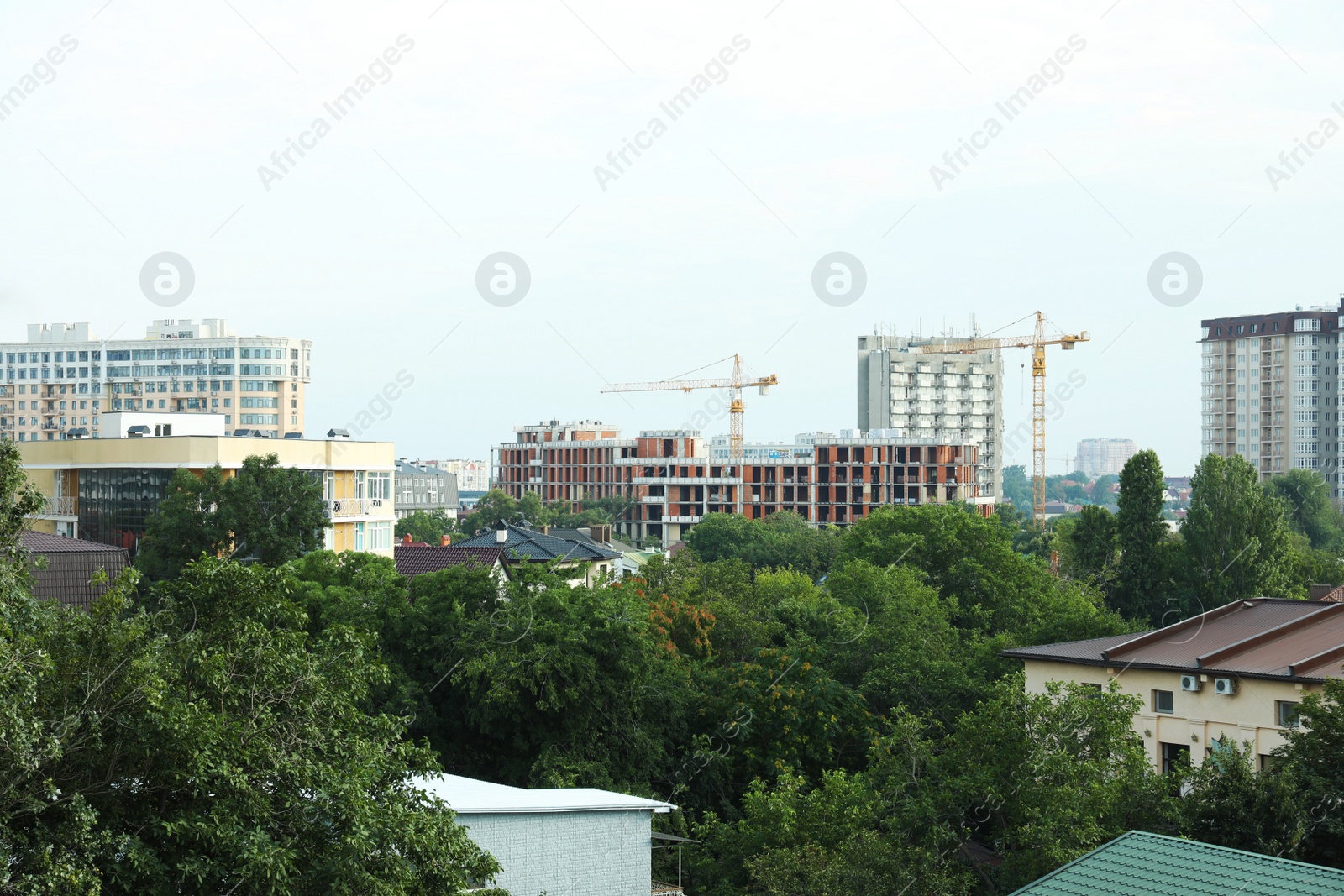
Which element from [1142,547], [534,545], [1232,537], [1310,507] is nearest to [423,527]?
[534,545]

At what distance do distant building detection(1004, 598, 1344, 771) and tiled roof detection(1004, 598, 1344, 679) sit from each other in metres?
0.02

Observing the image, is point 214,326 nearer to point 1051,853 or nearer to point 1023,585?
point 1023,585

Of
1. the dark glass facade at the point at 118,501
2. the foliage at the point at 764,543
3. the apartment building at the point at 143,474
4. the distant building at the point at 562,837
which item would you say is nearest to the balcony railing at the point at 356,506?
the apartment building at the point at 143,474

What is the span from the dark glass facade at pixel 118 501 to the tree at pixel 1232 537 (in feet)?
119

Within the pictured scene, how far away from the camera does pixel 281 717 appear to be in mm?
12945

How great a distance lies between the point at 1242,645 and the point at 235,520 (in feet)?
86.4

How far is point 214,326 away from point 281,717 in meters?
154

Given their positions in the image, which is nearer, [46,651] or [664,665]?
[46,651]

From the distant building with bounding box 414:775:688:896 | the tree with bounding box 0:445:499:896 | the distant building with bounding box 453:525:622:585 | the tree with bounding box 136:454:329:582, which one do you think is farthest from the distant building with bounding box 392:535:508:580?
the tree with bounding box 0:445:499:896

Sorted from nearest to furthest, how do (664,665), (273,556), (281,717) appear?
(281,717), (664,665), (273,556)

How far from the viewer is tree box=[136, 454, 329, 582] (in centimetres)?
3803

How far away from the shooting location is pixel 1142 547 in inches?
2127

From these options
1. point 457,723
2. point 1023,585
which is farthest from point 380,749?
point 1023,585

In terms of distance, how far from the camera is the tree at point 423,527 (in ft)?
358
